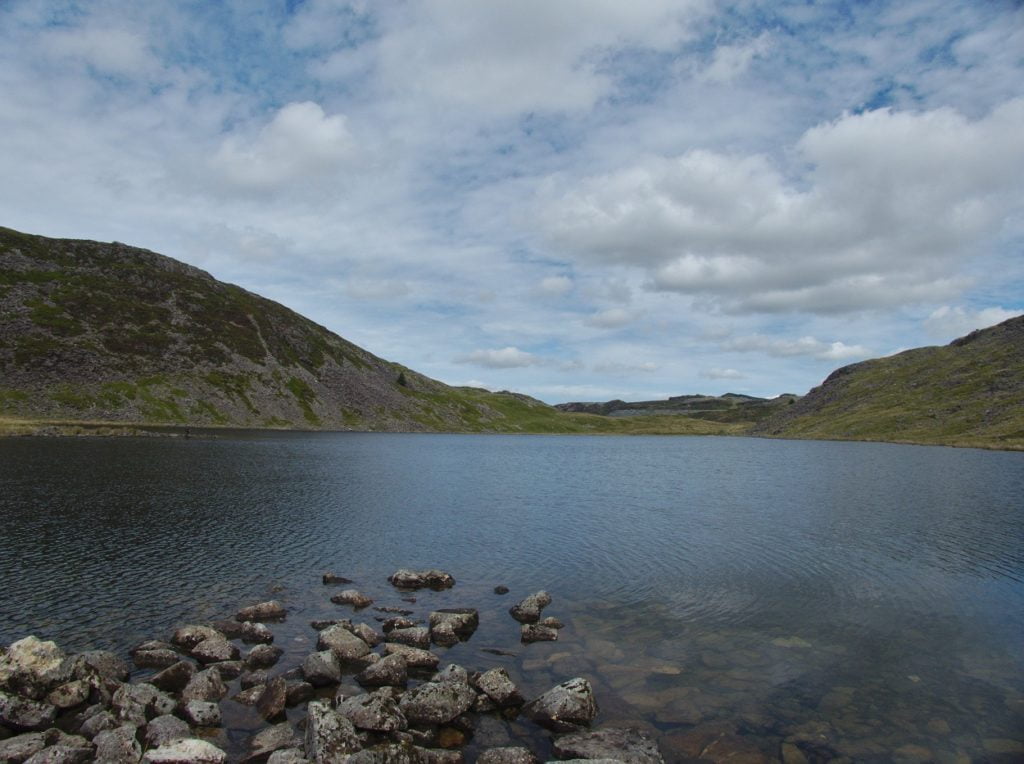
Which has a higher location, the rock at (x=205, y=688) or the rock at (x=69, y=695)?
the rock at (x=69, y=695)

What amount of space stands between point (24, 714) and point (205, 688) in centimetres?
521

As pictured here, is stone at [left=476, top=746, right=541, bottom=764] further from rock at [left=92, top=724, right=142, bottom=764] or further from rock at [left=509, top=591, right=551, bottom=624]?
rock at [left=509, top=591, right=551, bottom=624]

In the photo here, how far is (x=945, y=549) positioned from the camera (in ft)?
160

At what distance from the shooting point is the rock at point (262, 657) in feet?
83.1

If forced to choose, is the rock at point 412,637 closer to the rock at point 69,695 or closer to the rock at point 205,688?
the rock at point 205,688

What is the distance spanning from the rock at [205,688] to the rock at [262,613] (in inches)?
308

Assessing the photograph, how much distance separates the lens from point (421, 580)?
38094 millimetres

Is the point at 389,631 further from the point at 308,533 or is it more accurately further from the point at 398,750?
the point at 308,533

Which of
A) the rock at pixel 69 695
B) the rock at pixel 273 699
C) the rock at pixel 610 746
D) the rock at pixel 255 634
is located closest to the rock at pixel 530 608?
the rock at pixel 610 746

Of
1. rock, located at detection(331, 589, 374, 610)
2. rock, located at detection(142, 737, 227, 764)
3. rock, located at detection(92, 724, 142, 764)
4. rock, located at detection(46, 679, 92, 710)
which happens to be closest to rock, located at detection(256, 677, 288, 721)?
rock, located at detection(142, 737, 227, 764)

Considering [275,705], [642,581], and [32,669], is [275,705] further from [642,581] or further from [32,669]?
[642,581]

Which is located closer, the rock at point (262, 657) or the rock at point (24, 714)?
the rock at point (24, 714)

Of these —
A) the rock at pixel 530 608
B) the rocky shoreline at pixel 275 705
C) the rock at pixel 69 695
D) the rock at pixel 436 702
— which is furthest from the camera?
the rock at pixel 530 608

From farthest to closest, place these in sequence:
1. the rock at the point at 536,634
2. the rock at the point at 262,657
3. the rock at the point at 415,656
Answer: the rock at the point at 536,634, the rock at the point at 415,656, the rock at the point at 262,657
